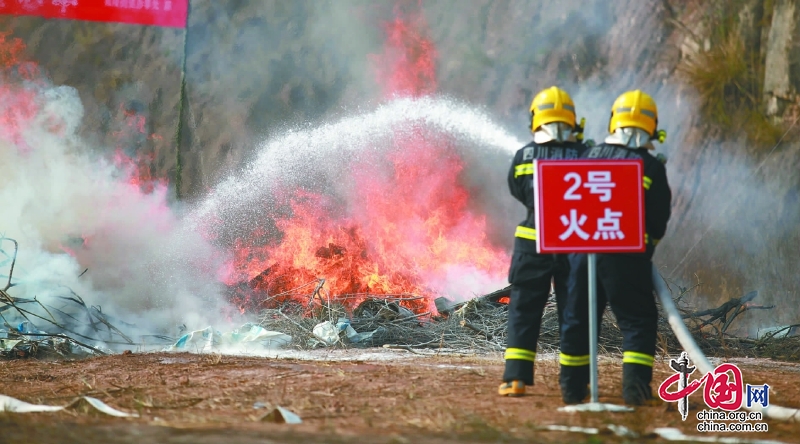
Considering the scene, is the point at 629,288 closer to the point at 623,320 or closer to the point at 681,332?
the point at 623,320

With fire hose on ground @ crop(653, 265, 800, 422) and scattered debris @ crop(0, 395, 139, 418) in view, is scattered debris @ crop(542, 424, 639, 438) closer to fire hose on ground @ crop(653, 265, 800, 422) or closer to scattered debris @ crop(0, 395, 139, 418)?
fire hose on ground @ crop(653, 265, 800, 422)

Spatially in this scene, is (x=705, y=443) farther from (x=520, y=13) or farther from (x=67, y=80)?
(x=67, y=80)

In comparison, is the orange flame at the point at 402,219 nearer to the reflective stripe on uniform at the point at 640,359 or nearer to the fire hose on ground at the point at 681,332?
the fire hose on ground at the point at 681,332

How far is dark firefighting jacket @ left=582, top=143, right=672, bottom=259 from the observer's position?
15.6ft

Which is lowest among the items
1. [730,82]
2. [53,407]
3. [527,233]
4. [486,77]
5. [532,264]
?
[53,407]

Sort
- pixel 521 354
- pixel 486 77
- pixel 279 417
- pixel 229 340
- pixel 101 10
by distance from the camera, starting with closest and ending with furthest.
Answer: pixel 279 417
pixel 521 354
pixel 229 340
pixel 486 77
pixel 101 10

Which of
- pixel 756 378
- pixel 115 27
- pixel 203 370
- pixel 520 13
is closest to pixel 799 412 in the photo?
pixel 756 378

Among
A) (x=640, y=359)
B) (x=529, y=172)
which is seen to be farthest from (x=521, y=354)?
(x=529, y=172)

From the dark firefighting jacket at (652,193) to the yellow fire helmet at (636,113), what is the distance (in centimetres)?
14

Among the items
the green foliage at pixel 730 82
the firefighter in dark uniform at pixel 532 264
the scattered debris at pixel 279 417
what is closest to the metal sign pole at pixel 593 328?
the firefighter in dark uniform at pixel 532 264

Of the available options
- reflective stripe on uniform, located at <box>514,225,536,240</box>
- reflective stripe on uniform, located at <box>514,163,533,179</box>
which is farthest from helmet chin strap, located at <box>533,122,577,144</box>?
reflective stripe on uniform, located at <box>514,225,536,240</box>

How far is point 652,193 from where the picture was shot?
4.76m

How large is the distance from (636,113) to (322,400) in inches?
98.4

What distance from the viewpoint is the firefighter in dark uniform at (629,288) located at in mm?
4652
